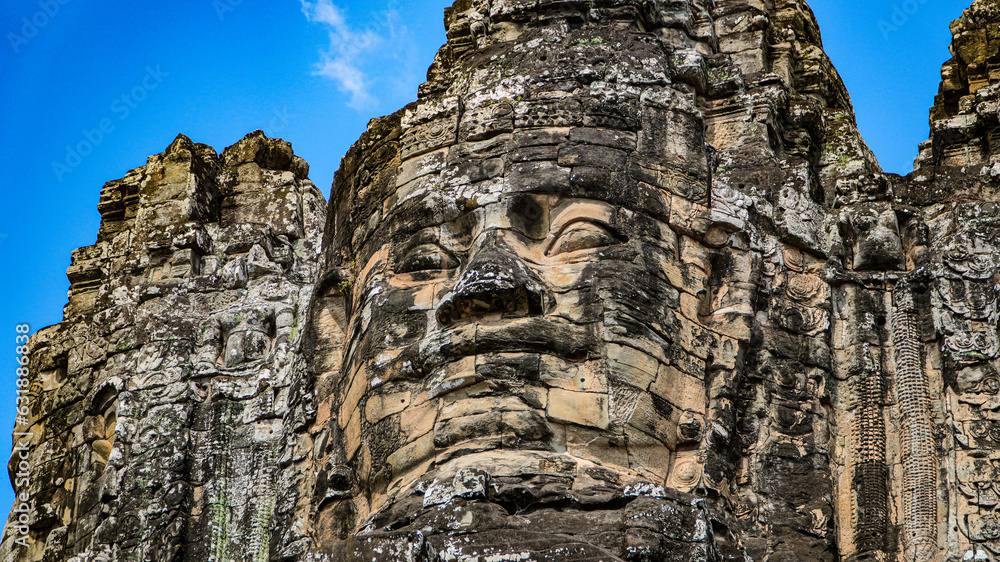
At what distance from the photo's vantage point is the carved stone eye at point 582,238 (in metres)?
13.3

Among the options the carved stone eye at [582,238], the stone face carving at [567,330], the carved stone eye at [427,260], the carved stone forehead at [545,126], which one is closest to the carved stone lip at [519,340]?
the stone face carving at [567,330]

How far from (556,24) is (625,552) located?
5642 mm

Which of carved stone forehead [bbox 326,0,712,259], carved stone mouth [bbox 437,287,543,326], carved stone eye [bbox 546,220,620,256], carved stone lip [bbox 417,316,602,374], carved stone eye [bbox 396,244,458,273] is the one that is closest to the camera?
carved stone lip [bbox 417,316,602,374]

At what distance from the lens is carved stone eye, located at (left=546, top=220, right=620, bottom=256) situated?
525 inches

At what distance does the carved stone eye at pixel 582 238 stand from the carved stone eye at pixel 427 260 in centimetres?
87

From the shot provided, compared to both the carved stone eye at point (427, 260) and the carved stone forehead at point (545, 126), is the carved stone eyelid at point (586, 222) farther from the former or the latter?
→ the carved stone eye at point (427, 260)

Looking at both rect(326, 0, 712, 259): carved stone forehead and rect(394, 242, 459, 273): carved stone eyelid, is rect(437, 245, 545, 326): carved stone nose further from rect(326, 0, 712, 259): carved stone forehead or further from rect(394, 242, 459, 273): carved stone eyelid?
rect(326, 0, 712, 259): carved stone forehead

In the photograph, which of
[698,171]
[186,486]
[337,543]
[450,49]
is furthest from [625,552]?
[450,49]

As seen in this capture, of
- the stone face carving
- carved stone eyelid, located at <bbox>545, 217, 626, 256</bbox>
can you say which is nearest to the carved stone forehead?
the stone face carving

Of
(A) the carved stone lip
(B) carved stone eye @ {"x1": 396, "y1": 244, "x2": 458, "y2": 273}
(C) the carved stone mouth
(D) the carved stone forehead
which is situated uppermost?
(D) the carved stone forehead

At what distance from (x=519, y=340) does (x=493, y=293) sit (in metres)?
0.43

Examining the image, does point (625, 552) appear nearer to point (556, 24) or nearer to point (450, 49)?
point (556, 24)

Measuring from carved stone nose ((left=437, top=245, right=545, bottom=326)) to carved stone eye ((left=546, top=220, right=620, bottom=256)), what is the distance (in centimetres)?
55

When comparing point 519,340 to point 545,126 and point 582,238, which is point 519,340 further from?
point 545,126
